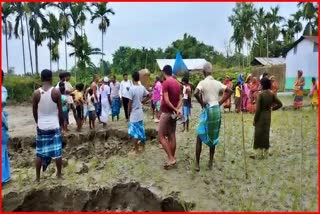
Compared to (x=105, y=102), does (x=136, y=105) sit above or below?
above

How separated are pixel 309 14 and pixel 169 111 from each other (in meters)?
43.0

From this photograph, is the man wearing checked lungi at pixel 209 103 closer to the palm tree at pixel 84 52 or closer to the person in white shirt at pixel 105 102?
the person in white shirt at pixel 105 102

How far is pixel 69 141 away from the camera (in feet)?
36.3

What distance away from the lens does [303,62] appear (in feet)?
103

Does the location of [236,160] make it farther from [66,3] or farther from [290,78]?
[66,3]

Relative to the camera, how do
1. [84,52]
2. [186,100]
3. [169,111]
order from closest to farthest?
[169,111] → [186,100] → [84,52]

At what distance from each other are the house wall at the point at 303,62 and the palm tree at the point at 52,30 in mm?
20970

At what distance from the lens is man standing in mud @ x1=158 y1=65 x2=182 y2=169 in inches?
274

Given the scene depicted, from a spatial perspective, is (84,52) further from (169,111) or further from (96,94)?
(169,111)

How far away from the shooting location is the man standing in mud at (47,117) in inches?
248

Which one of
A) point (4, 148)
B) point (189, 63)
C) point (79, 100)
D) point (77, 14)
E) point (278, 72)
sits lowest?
point (4, 148)

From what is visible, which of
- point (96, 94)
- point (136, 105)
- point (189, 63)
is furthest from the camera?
point (189, 63)

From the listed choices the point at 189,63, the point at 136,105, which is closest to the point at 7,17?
the point at 189,63

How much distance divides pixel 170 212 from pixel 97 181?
1.45m
